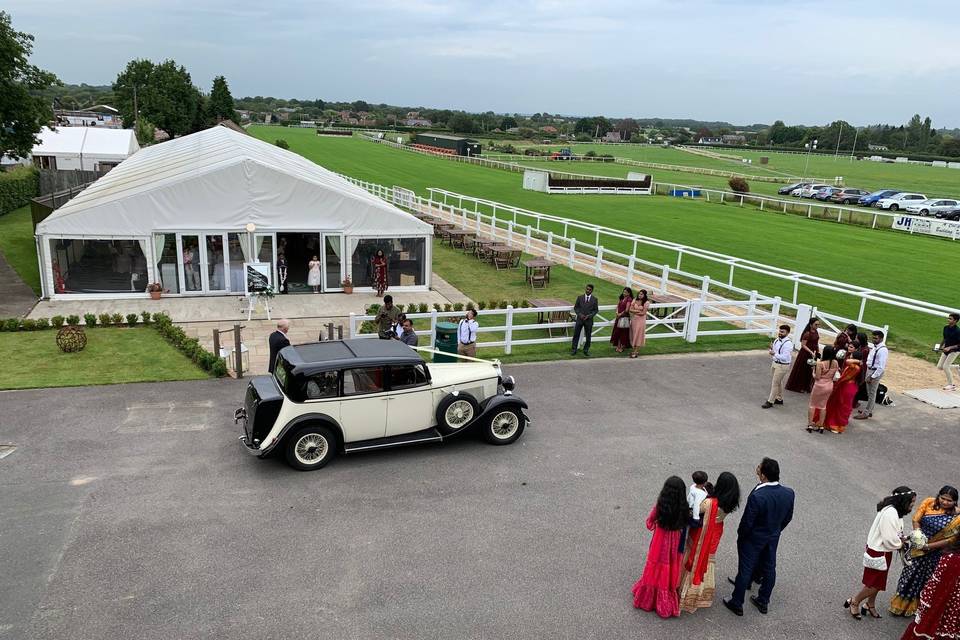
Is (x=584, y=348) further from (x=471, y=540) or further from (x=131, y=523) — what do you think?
(x=131, y=523)

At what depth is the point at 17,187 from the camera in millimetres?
37844

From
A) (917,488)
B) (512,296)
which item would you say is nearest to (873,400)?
(917,488)

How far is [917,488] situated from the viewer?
9922mm

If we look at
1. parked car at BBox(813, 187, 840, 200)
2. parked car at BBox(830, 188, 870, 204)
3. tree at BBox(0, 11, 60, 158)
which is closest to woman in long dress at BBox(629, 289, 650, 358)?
tree at BBox(0, 11, 60, 158)

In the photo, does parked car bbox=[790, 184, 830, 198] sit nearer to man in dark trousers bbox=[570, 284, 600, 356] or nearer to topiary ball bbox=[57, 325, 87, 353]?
man in dark trousers bbox=[570, 284, 600, 356]

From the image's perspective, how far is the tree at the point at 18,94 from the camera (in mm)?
23781

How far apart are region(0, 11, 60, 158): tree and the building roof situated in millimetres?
25185

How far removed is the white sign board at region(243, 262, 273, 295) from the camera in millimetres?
18755

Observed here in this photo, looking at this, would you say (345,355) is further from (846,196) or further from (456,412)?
(846,196)

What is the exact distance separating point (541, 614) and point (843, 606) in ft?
10.8

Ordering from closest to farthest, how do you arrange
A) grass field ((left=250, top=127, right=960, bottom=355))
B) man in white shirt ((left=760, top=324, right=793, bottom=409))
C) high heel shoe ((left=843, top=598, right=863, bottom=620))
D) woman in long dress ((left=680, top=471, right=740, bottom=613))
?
1. woman in long dress ((left=680, top=471, right=740, bottom=613))
2. high heel shoe ((left=843, top=598, right=863, bottom=620))
3. man in white shirt ((left=760, top=324, right=793, bottom=409))
4. grass field ((left=250, top=127, right=960, bottom=355))

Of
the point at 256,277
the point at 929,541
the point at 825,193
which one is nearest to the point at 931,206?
the point at 825,193

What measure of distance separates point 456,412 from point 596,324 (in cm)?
652

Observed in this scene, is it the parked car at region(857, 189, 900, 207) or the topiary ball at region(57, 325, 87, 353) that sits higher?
the parked car at region(857, 189, 900, 207)
